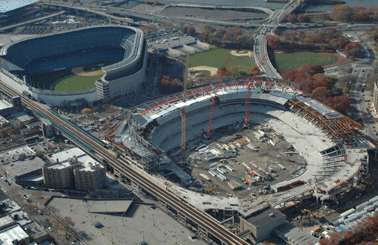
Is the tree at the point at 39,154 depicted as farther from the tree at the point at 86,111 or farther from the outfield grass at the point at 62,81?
the outfield grass at the point at 62,81

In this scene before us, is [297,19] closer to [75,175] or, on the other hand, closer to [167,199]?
[167,199]

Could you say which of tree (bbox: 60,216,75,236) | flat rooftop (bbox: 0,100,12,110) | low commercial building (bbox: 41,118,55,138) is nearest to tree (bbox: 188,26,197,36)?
flat rooftop (bbox: 0,100,12,110)

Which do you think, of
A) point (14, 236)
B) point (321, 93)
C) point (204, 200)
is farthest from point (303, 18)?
point (14, 236)

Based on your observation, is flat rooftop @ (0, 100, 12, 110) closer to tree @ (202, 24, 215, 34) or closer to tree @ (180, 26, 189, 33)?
tree @ (180, 26, 189, 33)

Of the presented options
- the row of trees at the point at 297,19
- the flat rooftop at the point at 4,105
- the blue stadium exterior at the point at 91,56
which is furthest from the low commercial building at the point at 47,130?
the row of trees at the point at 297,19

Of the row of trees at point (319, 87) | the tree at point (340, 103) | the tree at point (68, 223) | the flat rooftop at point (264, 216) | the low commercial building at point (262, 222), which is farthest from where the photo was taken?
the row of trees at point (319, 87)

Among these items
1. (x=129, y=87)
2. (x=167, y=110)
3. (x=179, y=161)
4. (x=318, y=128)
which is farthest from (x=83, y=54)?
(x=318, y=128)
